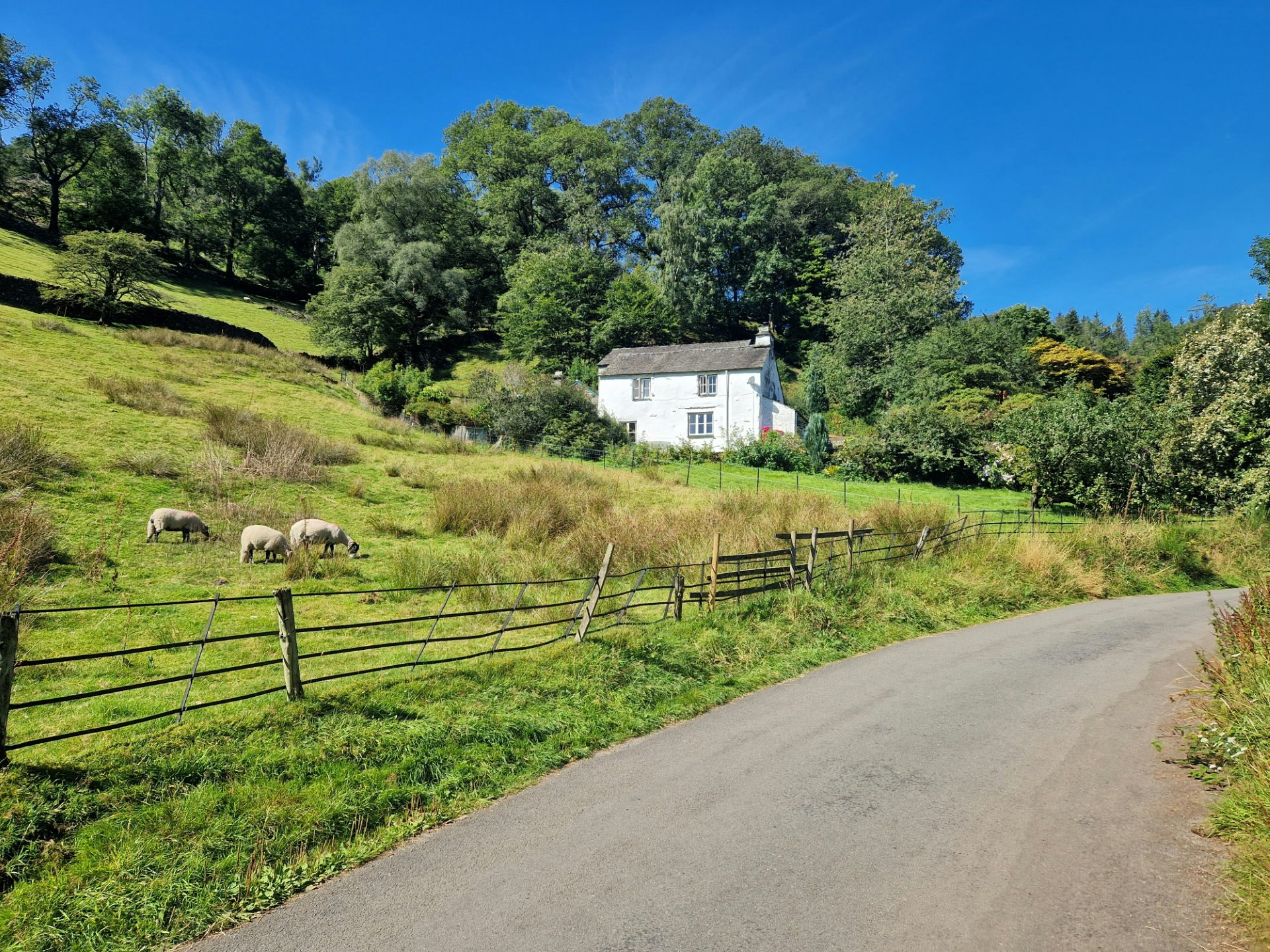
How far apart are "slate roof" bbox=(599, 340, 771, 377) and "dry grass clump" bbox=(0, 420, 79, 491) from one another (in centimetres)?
3434

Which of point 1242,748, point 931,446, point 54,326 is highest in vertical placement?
point 54,326

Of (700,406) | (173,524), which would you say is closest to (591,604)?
(173,524)

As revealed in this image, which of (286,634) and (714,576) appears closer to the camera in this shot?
(286,634)

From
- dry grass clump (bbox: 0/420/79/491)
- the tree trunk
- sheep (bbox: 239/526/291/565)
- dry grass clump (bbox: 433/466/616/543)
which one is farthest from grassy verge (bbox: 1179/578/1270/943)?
the tree trunk

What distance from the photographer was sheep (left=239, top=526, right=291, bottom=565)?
1267 cm

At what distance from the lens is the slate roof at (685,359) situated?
140 ft

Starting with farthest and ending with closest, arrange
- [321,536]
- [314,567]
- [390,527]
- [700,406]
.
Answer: [700,406]
[390,527]
[321,536]
[314,567]

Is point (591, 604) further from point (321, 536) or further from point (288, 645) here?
point (321, 536)

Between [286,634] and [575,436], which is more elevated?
[575,436]

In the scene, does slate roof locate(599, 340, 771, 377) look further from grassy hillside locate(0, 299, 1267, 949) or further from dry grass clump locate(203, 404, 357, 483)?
dry grass clump locate(203, 404, 357, 483)

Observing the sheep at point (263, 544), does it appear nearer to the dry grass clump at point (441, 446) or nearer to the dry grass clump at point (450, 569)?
the dry grass clump at point (450, 569)

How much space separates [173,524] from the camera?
1273 centimetres

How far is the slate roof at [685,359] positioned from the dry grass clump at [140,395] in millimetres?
28583

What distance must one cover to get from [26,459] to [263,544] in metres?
6.55
